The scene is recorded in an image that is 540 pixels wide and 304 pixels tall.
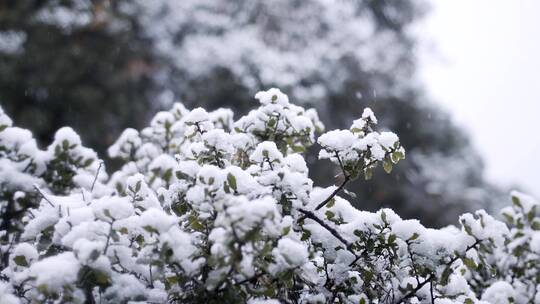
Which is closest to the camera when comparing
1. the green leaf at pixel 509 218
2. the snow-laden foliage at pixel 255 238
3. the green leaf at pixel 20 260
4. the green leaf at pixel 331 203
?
the snow-laden foliage at pixel 255 238

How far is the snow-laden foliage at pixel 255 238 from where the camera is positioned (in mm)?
1496

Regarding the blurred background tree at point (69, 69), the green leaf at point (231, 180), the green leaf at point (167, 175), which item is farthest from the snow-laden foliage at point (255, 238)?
the blurred background tree at point (69, 69)

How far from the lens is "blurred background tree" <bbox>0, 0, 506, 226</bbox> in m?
9.56

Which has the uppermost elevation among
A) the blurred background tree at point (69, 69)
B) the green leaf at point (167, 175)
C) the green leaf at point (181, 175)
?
the blurred background tree at point (69, 69)

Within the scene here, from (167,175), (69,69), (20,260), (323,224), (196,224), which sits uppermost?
(69,69)

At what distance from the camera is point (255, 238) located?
1439mm

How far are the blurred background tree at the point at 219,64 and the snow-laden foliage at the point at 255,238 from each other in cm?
739

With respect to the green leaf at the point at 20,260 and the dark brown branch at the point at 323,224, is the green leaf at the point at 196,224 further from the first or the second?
the green leaf at the point at 20,260

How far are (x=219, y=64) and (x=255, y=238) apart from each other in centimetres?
1029

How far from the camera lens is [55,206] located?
1895 millimetres

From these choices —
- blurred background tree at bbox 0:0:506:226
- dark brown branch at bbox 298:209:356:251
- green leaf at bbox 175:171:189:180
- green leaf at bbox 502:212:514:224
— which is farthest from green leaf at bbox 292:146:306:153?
blurred background tree at bbox 0:0:506:226

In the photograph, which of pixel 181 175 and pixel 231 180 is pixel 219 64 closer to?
pixel 181 175

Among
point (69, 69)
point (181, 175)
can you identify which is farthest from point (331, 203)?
point (69, 69)

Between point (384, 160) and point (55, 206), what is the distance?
4.42 feet
